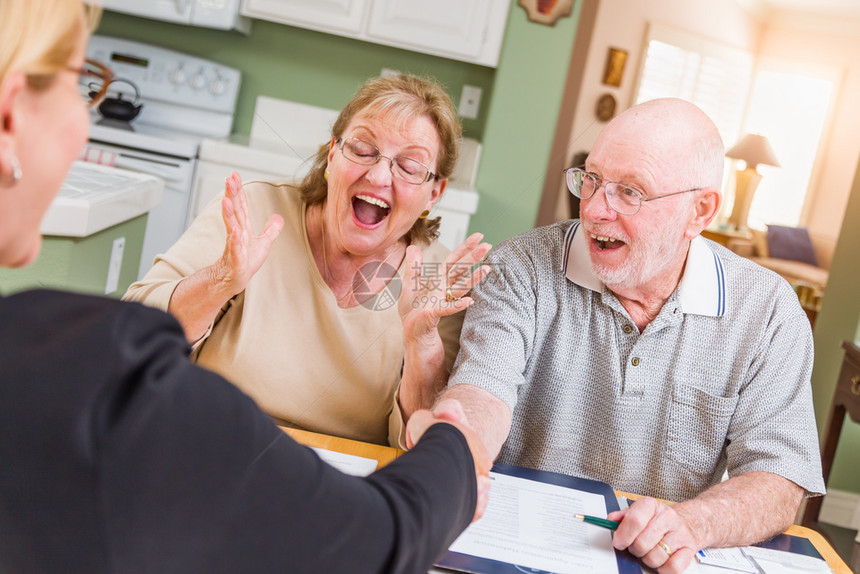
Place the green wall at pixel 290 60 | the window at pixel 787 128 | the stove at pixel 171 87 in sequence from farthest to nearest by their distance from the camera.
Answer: the window at pixel 787 128, the green wall at pixel 290 60, the stove at pixel 171 87

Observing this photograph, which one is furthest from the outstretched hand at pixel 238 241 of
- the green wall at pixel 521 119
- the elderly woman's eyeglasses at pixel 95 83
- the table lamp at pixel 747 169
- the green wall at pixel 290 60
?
the table lamp at pixel 747 169

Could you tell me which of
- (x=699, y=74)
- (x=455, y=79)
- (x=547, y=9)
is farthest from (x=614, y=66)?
(x=547, y=9)

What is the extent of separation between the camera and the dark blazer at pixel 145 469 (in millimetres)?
398

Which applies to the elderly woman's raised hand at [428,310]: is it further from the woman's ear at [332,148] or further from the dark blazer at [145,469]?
the dark blazer at [145,469]

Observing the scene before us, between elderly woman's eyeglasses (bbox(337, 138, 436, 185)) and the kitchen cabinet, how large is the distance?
1.80 metres

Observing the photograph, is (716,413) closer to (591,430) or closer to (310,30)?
(591,430)

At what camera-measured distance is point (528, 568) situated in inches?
31.8

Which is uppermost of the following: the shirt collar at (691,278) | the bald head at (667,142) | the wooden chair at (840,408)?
the bald head at (667,142)

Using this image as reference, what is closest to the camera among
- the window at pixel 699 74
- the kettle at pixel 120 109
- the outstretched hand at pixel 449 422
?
the outstretched hand at pixel 449 422

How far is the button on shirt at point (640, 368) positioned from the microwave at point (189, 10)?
2.11m

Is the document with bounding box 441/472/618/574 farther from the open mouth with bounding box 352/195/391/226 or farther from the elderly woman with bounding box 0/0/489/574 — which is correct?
the open mouth with bounding box 352/195/391/226

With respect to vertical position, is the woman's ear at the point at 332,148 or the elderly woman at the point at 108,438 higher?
the woman's ear at the point at 332,148

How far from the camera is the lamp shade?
235 inches

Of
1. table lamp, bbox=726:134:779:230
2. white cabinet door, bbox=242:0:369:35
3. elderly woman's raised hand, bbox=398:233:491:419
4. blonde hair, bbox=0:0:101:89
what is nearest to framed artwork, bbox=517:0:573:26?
white cabinet door, bbox=242:0:369:35
